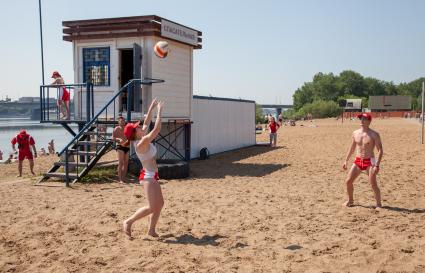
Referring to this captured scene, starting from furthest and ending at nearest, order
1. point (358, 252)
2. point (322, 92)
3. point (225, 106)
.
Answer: point (322, 92)
point (225, 106)
point (358, 252)

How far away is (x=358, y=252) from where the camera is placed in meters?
5.84

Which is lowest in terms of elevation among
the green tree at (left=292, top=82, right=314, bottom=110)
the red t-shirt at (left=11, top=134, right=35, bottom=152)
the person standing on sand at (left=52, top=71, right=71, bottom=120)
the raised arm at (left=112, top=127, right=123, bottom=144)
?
the red t-shirt at (left=11, top=134, right=35, bottom=152)

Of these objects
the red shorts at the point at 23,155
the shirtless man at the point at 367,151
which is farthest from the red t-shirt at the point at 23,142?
the shirtless man at the point at 367,151

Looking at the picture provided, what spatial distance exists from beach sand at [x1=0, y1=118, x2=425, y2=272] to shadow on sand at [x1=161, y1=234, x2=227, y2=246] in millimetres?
15

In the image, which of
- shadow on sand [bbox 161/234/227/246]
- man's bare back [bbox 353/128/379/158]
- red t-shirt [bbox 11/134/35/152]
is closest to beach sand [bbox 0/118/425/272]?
shadow on sand [bbox 161/234/227/246]

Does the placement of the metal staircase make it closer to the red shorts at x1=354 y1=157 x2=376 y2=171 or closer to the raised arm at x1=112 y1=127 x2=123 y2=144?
the raised arm at x1=112 y1=127 x2=123 y2=144

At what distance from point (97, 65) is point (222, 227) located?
8972 mm

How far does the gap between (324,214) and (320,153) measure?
1233cm

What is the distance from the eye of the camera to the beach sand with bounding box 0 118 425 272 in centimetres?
558

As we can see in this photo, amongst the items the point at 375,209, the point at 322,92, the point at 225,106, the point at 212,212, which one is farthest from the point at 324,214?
the point at 322,92

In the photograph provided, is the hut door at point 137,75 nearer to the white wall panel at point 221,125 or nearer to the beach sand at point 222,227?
the beach sand at point 222,227

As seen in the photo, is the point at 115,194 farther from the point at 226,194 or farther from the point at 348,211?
the point at 348,211

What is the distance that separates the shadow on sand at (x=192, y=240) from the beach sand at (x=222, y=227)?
0.05 ft

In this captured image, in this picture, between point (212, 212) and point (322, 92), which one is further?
point (322, 92)
